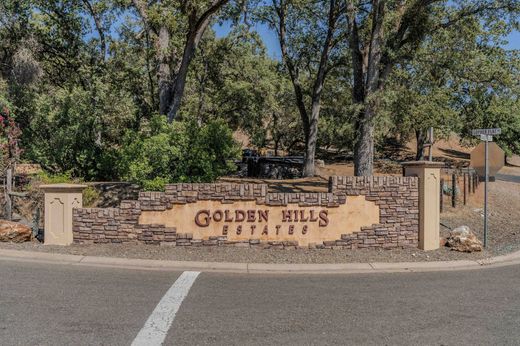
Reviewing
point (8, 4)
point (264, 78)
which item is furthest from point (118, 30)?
point (264, 78)

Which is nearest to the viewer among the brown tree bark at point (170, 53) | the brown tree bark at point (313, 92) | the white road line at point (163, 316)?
the white road line at point (163, 316)

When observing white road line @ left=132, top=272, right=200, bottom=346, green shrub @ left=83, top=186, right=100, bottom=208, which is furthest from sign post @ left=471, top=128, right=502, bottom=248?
green shrub @ left=83, top=186, right=100, bottom=208

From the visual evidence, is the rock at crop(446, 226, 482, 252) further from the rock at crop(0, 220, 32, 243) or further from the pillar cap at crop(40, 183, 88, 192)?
the rock at crop(0, 220, 32, 243)

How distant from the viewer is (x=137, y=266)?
8.52m

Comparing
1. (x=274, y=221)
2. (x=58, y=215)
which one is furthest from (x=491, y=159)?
(x=58, y=215)

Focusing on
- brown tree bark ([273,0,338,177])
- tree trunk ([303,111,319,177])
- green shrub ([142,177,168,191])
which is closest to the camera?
green shrub ([142,177,168,191])

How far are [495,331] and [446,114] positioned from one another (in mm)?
21957

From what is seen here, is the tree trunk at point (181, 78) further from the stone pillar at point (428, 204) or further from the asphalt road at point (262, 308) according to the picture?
the stone pillar at point (428, 204)

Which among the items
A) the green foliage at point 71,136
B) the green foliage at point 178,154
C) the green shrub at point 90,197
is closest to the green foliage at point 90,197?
the green shrub at point 90,197

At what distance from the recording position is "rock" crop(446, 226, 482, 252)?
1022 cm

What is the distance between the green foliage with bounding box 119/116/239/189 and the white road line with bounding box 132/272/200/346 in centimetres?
462

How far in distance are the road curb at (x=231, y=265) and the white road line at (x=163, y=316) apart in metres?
1.21

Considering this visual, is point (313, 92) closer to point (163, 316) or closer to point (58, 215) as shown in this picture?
point (58, 215)

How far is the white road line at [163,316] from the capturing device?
4789mm
